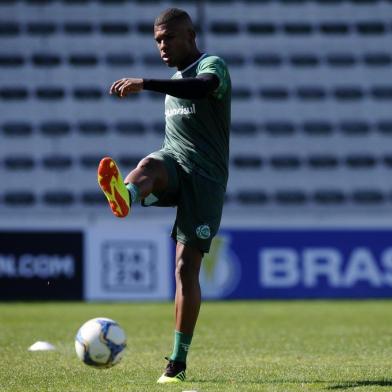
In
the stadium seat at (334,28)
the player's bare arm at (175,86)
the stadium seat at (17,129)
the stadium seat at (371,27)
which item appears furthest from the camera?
the stadium seat at (371,27)

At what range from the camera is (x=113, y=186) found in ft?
15.4

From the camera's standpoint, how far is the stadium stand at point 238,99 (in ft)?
61.3

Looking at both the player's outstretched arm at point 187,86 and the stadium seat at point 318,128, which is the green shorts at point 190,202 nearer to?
the player's outstretched arm at point 187,86

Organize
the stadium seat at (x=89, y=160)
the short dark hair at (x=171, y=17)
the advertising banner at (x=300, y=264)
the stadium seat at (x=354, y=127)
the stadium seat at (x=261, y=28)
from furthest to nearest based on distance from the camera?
the stadium seat at (x=261, y=28), the stadium seat at (x=354, y=127), the stadium seat at (x=89, y=160), the advertising banner at (x=300, y=264), the short dark hair at (x=171, y=17)

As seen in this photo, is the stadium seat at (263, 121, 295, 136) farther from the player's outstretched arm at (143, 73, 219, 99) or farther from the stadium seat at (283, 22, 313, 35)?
the player's outstretched arm at (143, 73, 219, 99)

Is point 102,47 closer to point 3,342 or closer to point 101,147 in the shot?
point 101,147

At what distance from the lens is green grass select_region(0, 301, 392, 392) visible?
4.76 meters

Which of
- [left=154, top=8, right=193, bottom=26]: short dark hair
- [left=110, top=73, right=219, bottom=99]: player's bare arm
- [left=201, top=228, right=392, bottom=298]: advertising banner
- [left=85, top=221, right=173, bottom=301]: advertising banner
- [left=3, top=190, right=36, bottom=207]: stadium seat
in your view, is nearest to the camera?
[left=110, top=73, right=219, bottom=99]: player's bare arm

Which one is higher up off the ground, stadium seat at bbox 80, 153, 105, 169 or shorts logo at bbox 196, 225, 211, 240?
shorts logo at bbox 196, 225, 211, 240

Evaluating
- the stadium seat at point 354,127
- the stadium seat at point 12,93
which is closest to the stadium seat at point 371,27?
the stadium seat at point 354,127

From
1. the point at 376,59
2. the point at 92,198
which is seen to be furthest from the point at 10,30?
the point at 376,59

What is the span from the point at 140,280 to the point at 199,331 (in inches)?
202

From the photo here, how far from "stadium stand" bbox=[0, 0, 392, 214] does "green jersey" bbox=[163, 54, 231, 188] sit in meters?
12.7

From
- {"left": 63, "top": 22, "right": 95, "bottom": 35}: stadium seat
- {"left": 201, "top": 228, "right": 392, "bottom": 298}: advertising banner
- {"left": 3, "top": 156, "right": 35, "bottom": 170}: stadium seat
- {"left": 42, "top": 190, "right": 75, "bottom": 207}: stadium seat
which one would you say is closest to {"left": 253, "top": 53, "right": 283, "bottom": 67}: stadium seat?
{"left": 63, "top": 22, "right": 95, "bottom": 35}: stadium seat
